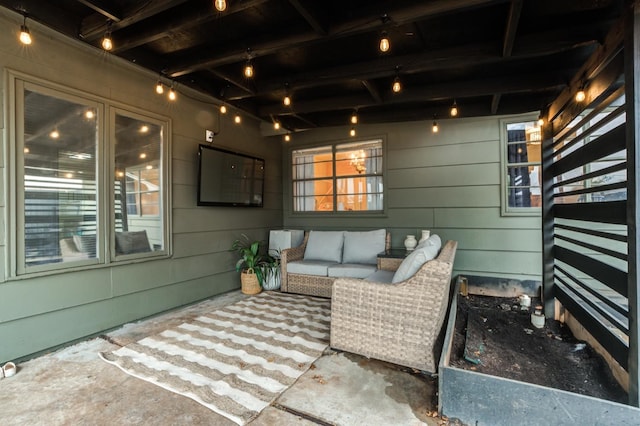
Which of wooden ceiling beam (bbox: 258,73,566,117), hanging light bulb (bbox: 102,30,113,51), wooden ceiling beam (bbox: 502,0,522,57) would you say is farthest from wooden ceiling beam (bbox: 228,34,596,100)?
hanging light bulb (bbox: 102,30,113,51)

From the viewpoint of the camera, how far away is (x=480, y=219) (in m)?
4.33

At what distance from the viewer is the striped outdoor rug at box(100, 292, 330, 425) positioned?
→ 200 centimetres

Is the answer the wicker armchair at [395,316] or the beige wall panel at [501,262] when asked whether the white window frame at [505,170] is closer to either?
the beige wall panel at [501,262]

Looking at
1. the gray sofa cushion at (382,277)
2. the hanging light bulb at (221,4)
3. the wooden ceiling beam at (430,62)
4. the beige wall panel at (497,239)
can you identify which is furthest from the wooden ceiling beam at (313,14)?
the beige wall panel at (497,239)

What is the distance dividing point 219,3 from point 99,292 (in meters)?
2.78

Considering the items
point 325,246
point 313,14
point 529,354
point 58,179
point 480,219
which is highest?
point 313,14

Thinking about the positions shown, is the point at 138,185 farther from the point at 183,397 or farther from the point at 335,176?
the point at 335,176

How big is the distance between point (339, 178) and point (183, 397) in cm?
393

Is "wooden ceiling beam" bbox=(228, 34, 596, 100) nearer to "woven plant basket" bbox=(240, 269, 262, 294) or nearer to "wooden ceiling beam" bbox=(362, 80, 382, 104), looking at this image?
"wooden ceiling beam" bbox=(362, 80, 382, 104)

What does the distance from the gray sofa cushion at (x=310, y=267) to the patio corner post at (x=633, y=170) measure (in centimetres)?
301

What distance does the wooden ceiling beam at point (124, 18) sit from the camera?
86.2 inches

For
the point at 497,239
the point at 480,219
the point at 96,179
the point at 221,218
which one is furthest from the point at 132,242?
the point at 497,239

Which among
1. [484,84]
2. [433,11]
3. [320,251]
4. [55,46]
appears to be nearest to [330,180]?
[320,251]

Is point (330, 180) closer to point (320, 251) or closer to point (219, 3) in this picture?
point (320, 251)
